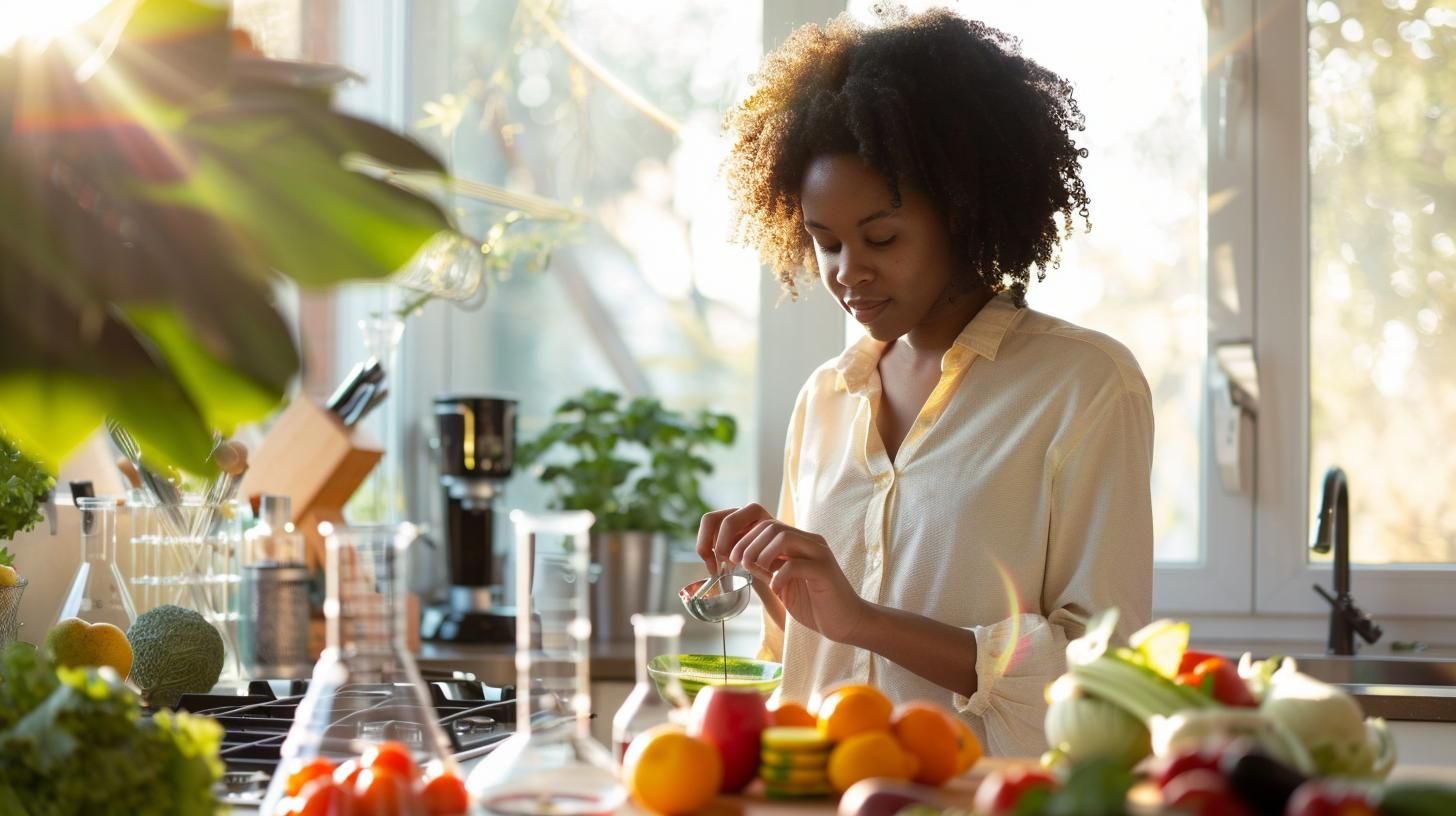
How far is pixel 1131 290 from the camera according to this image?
9.30 ft

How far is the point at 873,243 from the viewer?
5.74 ft

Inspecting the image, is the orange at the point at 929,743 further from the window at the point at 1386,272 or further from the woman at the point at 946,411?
the window at the point at 1386,272

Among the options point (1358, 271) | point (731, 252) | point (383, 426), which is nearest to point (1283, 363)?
point (1358, 271)

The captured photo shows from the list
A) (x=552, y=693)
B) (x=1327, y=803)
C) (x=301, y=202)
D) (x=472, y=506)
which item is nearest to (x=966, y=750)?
(x=552, y=693)

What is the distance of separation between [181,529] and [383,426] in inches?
41.7

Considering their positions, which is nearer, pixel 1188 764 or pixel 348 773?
pixel 1188 764

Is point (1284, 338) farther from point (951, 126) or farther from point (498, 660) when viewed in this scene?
point (498, 660)

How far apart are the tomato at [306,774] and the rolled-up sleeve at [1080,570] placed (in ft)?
2.88

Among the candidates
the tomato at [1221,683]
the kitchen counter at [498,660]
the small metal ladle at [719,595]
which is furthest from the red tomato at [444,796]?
the kitchen counter at [498,660]

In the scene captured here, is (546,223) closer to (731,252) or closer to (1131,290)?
(731,252)

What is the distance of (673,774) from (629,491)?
215 centimetres

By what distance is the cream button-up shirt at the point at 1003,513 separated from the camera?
1646 millimetres

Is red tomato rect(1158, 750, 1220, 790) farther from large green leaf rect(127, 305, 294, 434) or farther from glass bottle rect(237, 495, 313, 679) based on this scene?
glass bottle rect(237, 495, 313, 679)

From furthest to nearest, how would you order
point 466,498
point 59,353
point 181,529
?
point 466,498, point 181,529, point 59,353
